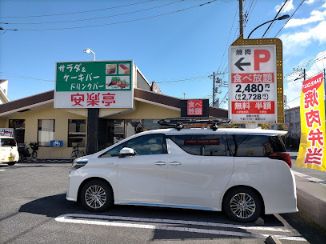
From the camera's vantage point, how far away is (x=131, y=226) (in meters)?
6.80

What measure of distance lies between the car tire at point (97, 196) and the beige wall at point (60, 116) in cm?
1538

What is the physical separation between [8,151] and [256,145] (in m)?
16.1

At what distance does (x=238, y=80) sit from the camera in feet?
38.6

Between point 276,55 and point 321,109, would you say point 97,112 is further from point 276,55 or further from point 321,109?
point 321,109

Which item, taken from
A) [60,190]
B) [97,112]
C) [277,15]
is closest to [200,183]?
Answer: [60,190]

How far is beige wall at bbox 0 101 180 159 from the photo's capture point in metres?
24.0

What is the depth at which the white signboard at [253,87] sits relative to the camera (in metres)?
11.7

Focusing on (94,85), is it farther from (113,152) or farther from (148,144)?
(148,144)

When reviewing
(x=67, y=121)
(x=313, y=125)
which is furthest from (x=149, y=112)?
(x=313, y=125)

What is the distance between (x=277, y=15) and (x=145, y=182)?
9975 mm

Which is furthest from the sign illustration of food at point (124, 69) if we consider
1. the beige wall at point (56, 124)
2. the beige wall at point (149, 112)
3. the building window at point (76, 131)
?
the building window at point (76, 131)

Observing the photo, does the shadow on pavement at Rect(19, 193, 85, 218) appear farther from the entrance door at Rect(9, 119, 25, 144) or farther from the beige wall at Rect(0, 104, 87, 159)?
the entrance door at Rect(9, 119, 25, 144)

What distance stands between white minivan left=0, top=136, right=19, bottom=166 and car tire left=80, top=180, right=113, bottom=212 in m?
13.2

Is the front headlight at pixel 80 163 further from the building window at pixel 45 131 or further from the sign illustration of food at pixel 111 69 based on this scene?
the building window at pixel 45 131
